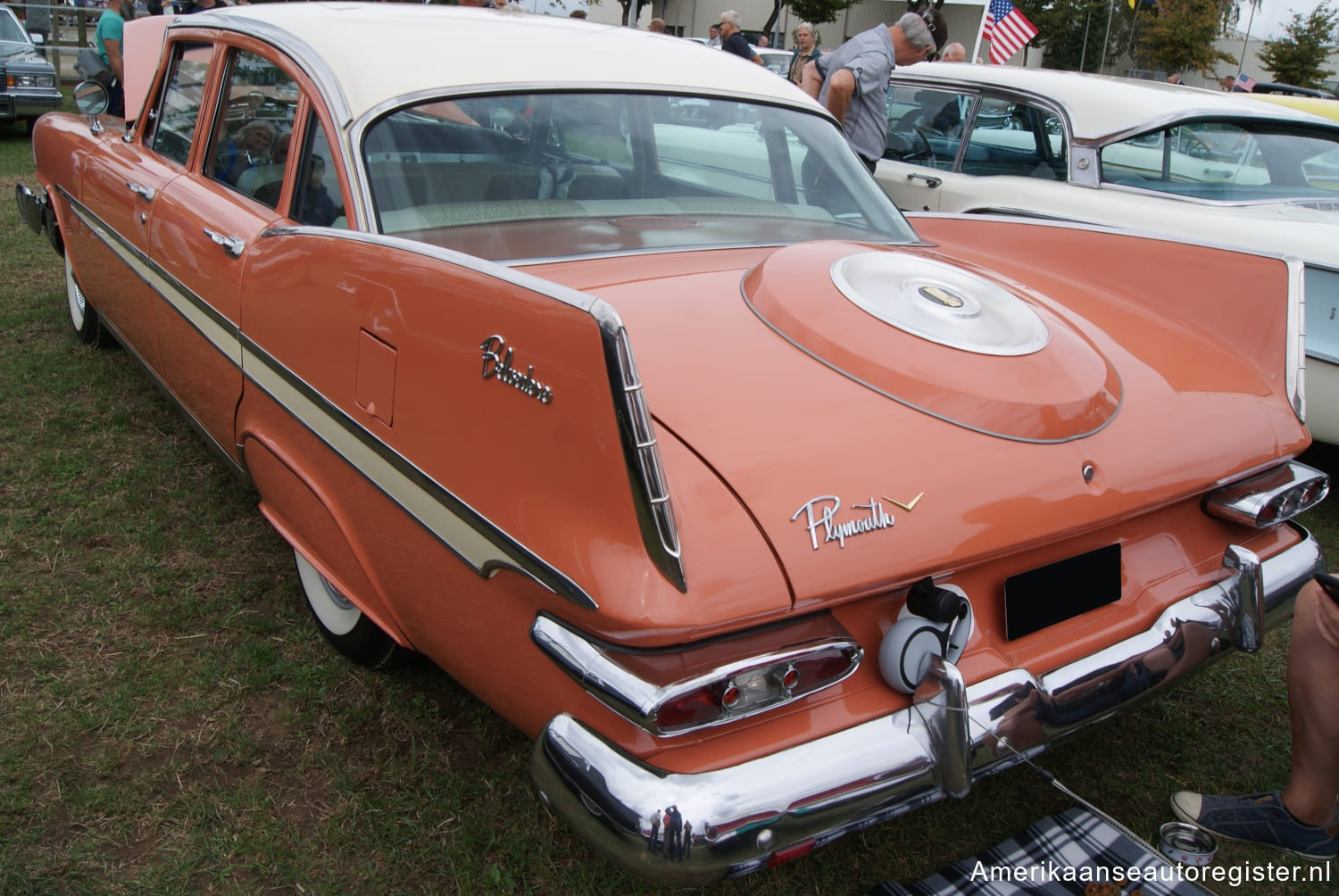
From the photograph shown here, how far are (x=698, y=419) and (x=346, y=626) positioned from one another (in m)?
1.28

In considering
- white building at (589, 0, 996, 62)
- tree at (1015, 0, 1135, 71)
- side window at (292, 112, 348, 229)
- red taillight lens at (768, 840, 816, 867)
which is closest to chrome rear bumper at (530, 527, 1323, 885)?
red taillight lens at (768, 840, 816, 867)

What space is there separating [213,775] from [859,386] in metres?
1.67

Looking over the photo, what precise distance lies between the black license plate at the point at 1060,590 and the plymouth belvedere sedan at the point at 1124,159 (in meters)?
2.48

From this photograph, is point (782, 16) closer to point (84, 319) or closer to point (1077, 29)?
point (1077, 29)

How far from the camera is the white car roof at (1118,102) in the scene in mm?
4609

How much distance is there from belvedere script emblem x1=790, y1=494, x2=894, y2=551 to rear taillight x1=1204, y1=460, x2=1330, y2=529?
948 mm

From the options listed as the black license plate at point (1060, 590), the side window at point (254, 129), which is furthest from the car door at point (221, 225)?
the black license plate at point (1060, 590)

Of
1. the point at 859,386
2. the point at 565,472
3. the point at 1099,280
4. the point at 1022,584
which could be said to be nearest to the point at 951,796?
the point at 1022,584

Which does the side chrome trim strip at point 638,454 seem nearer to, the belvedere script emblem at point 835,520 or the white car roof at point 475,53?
the belvedere script emblem at point 835,520

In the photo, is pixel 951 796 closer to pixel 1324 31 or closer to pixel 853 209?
pixel 853 209

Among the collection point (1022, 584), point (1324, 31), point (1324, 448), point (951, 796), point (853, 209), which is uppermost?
point (1324, 31)

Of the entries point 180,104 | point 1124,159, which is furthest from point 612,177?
point 1124,159

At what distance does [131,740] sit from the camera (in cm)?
227

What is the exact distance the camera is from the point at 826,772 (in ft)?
4.92
